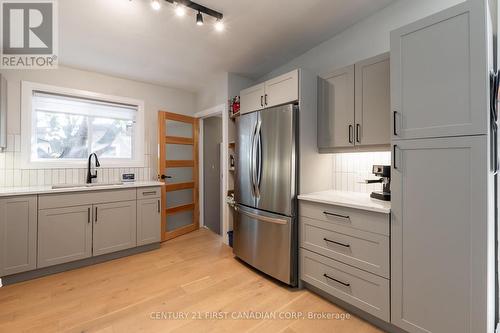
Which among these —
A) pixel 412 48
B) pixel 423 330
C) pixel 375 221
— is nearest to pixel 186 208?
pixel 375 221

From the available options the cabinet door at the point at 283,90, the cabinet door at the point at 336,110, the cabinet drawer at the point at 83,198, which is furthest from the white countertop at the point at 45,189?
the cabinet door at the point at 336,110

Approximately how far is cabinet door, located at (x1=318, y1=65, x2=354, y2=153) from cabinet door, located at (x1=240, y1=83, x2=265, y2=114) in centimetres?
65

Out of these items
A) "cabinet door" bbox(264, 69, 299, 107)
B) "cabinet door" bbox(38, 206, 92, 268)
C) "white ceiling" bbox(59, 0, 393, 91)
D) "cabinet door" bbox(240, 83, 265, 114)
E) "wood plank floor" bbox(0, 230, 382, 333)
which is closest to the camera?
"wood plank floor" bbox(0, 230, 382, 333)

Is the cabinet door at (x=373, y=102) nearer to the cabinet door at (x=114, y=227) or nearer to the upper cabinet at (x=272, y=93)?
the upper cabinet at (x=272, y=93)

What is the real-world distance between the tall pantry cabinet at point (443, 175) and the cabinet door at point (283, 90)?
840mm

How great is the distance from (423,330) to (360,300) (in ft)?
1.26

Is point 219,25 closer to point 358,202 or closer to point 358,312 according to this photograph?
point 358,202

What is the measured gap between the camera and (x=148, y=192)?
3092 mm

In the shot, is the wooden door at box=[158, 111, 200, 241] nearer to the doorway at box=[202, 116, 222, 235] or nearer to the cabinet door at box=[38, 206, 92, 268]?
the doorway at box=[202, 116, 222, 235]

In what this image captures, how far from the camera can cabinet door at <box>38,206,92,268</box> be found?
2.35m

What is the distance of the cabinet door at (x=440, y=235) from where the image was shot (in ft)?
4.01

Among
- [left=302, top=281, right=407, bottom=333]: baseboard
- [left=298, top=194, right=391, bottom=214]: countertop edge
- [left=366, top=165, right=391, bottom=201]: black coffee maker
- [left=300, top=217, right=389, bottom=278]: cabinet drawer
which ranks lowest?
[left=302, top=281, right=407, bottom=333]: baseboard

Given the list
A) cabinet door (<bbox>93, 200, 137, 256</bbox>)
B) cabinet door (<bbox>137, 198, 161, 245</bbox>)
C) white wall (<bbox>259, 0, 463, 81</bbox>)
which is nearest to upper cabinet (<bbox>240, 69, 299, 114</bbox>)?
white wall (<bbox>259, 0, 463, 81</bbox>)

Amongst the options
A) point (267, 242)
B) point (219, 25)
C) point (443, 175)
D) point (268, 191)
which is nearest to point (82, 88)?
point (219, 25)
